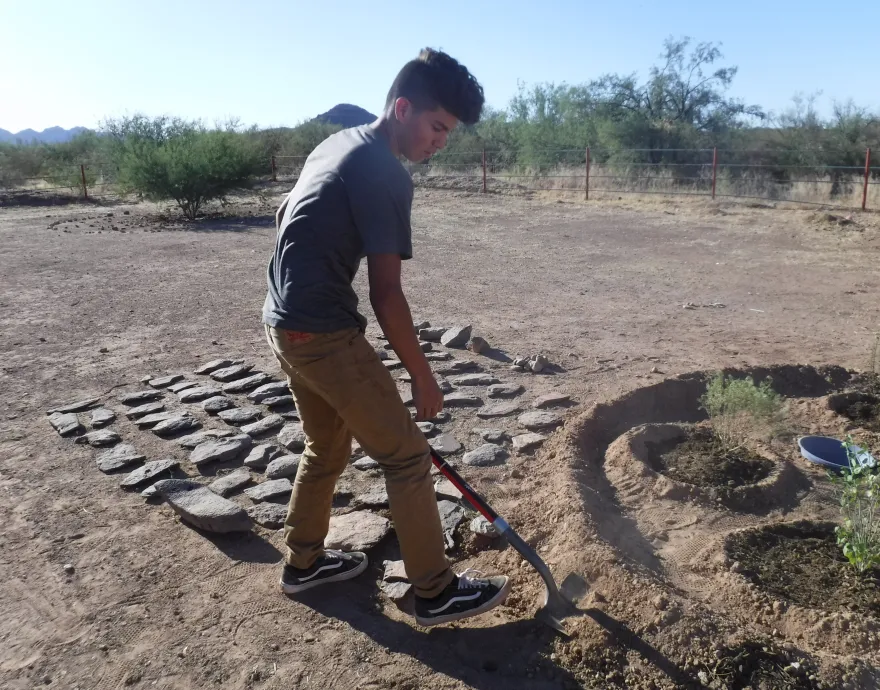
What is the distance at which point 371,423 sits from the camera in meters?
2.46

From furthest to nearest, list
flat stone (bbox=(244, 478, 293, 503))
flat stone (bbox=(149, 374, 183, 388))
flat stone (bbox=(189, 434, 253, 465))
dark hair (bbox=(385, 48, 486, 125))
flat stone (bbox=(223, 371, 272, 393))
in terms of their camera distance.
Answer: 1. flat stone (bbox=(149, 374, 183, 388))
2. flat stone (bbox=(223, 371, 272, 393))
3. flat stone (bbox=(189, 434, 253, 465))
4. flat stone (bbox=(244, 478, 293, 503))
5. dark hair (bbox=(385, 48, 486, 125))

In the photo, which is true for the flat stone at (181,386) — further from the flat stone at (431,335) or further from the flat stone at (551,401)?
the flat stone at (551,401)

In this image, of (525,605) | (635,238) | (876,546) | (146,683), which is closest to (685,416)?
(876,546)

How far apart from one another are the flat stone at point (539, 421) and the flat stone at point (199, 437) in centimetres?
178

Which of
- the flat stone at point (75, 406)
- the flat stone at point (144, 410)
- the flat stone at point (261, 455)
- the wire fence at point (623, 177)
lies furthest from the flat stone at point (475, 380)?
the wire fence at point (623, 177)

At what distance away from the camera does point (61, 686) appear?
2.49m

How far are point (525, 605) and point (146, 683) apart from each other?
4.45 feet

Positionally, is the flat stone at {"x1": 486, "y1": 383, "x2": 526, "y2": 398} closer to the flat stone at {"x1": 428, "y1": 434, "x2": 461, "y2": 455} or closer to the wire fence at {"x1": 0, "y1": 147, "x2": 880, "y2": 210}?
the flat stone at {"x1": 428, "y1": 434, "x2": 461, "y2": 455}

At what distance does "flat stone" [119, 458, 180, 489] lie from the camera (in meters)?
3.92

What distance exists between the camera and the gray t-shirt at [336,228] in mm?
2260

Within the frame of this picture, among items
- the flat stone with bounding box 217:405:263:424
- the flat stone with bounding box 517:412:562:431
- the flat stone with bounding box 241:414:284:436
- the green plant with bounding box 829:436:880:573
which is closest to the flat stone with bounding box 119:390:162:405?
the flat stone with bounding box 217:405:263:424

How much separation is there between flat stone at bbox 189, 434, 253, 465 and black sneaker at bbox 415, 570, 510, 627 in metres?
1.91

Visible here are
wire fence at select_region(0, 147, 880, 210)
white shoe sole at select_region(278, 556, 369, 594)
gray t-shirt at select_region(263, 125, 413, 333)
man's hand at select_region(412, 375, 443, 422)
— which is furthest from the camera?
wire fence at select_region(0, 147, 880, 210)

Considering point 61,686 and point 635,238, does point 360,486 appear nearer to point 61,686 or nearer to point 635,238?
point 61,686
